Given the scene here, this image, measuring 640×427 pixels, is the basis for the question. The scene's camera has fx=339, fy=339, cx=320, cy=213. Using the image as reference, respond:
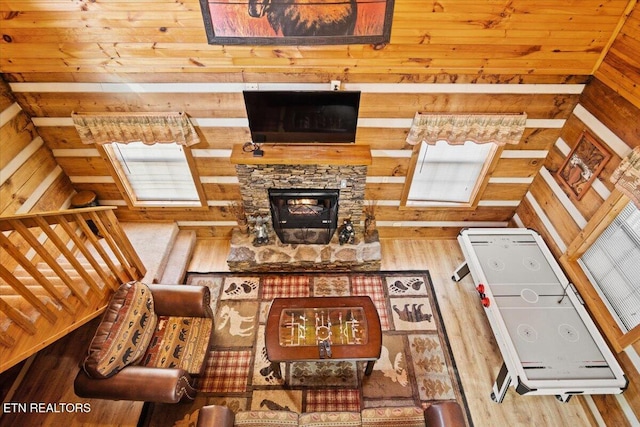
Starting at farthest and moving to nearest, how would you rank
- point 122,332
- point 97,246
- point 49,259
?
1. point 97,246
2. point 122,332
3. point 49,259

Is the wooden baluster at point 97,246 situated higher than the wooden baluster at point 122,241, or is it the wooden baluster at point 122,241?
the wooden baluster at point 122,241

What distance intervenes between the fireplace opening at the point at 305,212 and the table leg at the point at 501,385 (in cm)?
240

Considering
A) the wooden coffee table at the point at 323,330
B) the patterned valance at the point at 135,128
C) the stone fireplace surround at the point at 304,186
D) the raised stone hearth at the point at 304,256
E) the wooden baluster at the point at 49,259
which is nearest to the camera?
the wooden baluster at the point at 49,259

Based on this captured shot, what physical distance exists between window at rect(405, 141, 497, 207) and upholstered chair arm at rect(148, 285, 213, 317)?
9.35 ft

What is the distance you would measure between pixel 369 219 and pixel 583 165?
8.02ft

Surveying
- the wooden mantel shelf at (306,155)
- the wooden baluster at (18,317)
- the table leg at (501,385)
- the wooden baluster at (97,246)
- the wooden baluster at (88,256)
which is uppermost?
the wooden mantel shelf at (306,155)

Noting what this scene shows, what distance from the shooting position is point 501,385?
328 cm

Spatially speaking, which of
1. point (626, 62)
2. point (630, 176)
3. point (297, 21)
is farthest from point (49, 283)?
point (626, 62)

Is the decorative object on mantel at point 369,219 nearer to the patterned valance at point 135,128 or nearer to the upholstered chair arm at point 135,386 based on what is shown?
the patterned valance at point 135,128

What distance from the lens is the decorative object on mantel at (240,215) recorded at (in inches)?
182

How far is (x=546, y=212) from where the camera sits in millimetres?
4094

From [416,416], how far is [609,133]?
319 cm

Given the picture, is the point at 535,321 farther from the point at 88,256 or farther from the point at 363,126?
the point at 88,256

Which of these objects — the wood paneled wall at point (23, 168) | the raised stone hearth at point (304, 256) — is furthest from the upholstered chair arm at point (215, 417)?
the wood paneled wall at point (23, 168)
